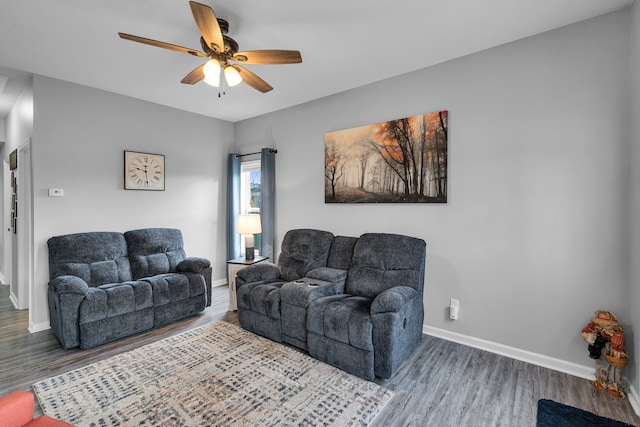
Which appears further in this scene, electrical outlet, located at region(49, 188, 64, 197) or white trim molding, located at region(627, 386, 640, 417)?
electrical outlet, located at region(49, 188, 64, 197)

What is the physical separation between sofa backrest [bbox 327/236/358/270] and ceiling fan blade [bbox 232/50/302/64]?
1.85 metres

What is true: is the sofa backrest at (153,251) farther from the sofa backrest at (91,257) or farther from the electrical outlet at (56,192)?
the electrical outlet at (56,192)

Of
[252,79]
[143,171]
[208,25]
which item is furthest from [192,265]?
[208,25]

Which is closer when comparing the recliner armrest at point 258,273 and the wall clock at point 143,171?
the recliner armrest at point 258,273

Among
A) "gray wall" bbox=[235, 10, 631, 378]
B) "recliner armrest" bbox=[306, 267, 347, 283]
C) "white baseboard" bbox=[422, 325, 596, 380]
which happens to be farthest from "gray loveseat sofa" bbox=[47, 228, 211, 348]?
"white baseboard" bbox=[422, 325, 596, 380]

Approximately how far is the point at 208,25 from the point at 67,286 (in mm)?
2561

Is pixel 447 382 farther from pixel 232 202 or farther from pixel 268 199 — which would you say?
pixel 232 202

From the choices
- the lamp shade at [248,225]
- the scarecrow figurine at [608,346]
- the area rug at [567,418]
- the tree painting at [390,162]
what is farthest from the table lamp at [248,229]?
the scarecrow figurine at [608,346]

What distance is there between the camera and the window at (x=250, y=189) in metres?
5.01

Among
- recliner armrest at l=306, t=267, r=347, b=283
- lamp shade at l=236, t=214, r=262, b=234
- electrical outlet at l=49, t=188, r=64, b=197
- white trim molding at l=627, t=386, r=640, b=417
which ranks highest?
electrical outlet at l=49, t=188, r=64, b=197

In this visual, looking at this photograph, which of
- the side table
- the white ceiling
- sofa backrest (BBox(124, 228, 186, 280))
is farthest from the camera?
the side table

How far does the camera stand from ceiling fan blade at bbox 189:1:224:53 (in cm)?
173

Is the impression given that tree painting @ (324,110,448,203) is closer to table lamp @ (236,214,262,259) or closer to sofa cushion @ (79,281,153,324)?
table lamp @ (236,214,262,259)

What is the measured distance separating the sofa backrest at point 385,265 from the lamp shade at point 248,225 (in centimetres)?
151
